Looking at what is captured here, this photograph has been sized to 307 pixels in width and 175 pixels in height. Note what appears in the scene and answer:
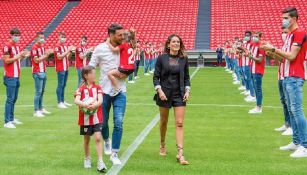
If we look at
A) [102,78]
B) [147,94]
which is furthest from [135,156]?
[147,94]

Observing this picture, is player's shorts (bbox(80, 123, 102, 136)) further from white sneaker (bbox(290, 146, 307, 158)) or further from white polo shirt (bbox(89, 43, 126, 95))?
white sneaker (bbox(290, 146, 307, 158))

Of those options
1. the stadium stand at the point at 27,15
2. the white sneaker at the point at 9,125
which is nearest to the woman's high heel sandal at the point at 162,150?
the white sneaker at the point at 9,125

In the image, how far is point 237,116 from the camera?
476 inches

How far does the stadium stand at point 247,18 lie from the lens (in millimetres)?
38781

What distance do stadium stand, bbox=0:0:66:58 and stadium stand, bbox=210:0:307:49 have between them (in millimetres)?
14953

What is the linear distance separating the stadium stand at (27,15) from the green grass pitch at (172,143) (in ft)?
94.2

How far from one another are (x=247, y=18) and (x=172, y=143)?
33726 millimetres

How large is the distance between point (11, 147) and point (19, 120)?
3.26 meters

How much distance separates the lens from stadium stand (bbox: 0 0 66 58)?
42019 millimetres

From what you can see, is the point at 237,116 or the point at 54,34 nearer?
the point at 237,116

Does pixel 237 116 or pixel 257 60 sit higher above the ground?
pixel 257 60

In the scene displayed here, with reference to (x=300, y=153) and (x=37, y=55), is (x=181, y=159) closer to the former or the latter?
(x=300, y=153)

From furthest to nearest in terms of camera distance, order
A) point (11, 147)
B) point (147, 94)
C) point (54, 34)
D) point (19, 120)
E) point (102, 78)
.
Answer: point (54, 34)
point (147, 94)
point (19, 120)
point (11, 147)
point (102, 78)

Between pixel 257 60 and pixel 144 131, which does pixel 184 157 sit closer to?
pixel 144 131
